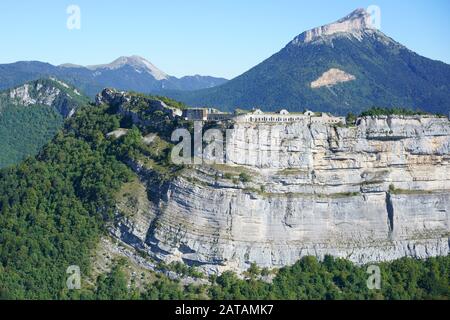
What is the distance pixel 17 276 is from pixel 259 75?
91.4m

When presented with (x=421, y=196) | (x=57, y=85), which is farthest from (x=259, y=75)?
(x=421, y=196)

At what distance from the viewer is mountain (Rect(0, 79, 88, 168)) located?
339ft

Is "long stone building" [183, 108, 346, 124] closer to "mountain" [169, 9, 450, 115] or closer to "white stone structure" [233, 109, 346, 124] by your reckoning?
"white stone structure" [233, 109, 346, 124]

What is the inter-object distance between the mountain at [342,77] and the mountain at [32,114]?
2439 cm

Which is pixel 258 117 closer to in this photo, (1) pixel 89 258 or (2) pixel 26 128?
(1) pixel 89 258

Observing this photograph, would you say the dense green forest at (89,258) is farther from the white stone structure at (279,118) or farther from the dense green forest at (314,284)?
the white stone structure at (279,118)

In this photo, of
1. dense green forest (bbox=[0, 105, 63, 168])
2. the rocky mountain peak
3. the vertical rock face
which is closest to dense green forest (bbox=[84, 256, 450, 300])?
the vertical rock face

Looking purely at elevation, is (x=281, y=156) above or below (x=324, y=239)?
above

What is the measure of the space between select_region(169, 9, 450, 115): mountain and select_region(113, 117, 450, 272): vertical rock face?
57.1m

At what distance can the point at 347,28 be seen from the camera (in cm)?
13700

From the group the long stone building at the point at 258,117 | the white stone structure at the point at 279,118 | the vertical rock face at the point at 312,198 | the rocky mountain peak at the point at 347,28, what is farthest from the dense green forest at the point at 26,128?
the vertical rock face at the point at 312,198

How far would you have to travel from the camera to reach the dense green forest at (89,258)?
52125mm
